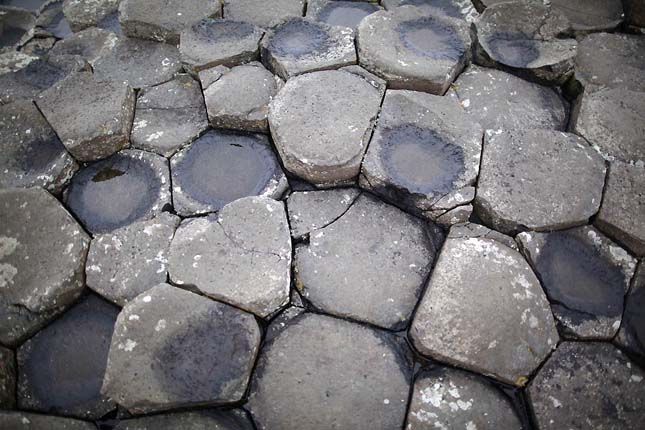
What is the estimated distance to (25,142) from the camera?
194 cm

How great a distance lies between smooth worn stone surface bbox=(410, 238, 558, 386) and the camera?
1.48m

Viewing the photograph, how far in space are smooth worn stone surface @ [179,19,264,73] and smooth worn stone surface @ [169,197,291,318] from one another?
0.86m

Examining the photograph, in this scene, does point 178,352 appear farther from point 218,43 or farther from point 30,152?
point 218,43

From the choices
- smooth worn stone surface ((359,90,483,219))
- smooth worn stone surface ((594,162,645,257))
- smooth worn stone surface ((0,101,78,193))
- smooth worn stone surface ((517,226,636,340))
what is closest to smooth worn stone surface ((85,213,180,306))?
smooth worn stone surface ((0,101,78,193))

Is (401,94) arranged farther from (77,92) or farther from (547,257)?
(77,92)

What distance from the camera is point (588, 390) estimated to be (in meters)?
1.47

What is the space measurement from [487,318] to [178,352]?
110 cm

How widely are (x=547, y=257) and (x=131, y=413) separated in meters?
1.64

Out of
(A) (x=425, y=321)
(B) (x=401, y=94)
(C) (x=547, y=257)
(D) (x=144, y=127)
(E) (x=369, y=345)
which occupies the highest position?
(B) (x=401, y=94)

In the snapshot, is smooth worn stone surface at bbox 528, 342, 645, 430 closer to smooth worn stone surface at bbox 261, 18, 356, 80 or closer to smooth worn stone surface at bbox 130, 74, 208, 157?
smooth worn stone surface at bbox 261, 18, 356, 80

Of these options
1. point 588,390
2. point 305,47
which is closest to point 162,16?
point 305,47

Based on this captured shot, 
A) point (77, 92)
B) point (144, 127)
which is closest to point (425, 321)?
point (144, 127)

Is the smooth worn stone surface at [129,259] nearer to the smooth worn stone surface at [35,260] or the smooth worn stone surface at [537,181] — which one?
the smooth worn stone surface at [35,260]

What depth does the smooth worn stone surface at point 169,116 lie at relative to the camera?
1.95m
